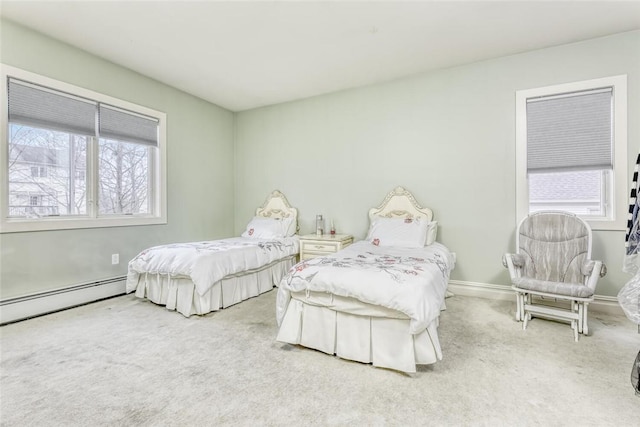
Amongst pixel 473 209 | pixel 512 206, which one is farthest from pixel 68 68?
pixel 512 206

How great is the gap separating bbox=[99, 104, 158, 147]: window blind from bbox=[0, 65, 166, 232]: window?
0.01m

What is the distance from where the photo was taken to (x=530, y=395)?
1619mm

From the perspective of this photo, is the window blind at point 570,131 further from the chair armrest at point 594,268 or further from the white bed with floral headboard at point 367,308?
the white bed with floral headboard at point 367,308

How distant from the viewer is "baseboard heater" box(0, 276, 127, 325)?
2646 mm

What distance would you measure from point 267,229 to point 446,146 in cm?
267

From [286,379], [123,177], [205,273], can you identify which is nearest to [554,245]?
[286,379]

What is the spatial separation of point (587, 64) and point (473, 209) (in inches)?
70.4

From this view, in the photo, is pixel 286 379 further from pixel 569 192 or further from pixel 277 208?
pixel 569 192

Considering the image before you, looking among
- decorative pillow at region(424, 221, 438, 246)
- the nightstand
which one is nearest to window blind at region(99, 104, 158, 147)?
the nightstand

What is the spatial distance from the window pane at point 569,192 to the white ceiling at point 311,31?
138cm

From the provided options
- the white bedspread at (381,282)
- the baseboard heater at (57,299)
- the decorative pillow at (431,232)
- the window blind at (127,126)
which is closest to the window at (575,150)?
the decorative pillow at (431,232)

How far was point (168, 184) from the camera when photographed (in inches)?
161

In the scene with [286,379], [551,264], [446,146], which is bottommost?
[286,379]

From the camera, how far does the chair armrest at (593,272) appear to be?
235cm
